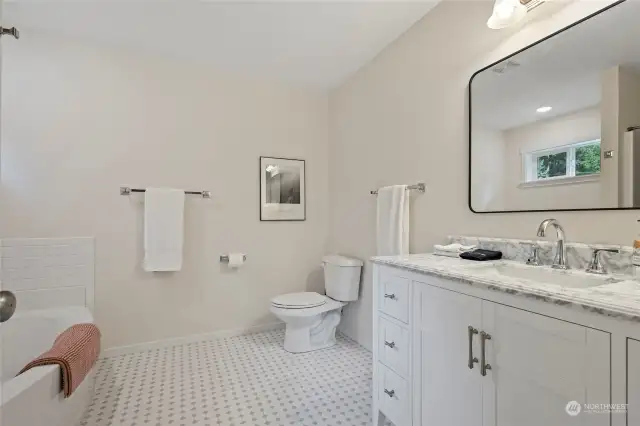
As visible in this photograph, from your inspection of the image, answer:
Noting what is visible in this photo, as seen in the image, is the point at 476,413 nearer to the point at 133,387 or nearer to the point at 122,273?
the point at 133,387

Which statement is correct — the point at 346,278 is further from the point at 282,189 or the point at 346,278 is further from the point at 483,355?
the point at 483,355

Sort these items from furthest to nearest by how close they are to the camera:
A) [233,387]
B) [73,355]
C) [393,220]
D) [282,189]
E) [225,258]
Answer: [282,189], [225,258], [393,220], [233,387], [73,355]

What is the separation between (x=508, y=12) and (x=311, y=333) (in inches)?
94.5

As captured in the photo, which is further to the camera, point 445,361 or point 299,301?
point 299,301

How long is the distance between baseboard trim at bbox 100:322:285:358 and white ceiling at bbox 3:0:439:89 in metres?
2.33

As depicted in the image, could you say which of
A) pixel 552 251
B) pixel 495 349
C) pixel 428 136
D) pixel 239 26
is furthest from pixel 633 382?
pixel 239 26

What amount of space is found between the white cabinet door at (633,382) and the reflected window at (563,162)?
765mm

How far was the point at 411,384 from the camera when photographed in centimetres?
140

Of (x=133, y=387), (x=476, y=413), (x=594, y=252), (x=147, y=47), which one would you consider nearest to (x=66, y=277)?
(x=133, y=387)

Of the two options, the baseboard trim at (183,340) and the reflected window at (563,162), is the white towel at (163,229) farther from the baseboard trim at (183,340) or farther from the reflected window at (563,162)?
the reflected window at (563,162)

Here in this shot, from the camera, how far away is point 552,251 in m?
1.35

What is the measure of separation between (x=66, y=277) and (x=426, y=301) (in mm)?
2503

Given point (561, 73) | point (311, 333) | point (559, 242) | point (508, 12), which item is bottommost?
point (311, 333)

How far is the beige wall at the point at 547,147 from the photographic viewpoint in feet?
4.16
